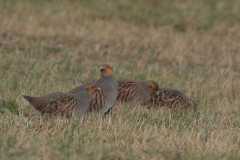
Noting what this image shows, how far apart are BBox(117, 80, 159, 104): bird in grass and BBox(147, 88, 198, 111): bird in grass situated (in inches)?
4.8

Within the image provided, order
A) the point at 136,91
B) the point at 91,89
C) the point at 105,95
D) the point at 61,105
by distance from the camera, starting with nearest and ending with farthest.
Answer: the point at 61,105 < the point at 91,89 < the point at 105,95 < the point at 136,91

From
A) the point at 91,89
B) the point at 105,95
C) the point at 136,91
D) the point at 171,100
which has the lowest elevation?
the point at 171,100

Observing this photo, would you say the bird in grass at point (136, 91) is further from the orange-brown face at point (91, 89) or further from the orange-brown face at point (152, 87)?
the orange-brown face at point (91, 89)

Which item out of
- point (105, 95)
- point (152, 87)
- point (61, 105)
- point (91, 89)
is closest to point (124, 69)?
point (152, 87)

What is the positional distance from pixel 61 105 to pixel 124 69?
14.1ft

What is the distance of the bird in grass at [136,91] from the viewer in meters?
6.50

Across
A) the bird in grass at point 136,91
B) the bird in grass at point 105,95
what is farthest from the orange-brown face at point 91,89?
the bird in grass at point 136,91

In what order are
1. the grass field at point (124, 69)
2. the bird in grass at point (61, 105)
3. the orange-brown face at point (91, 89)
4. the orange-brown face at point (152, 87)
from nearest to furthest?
the grass field at point (124, 69) → the bird in grass at point (61, 105) → the orange-brown face at point (91, 89) → the orange-brown face at point (152, 87)

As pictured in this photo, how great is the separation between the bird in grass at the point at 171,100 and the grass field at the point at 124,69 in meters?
0.28

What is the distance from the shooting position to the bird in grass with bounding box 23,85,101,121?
4906 mm

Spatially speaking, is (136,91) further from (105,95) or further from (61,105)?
(61,105)

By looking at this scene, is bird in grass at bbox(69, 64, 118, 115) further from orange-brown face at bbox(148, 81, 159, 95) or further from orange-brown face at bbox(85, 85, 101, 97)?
orange-brown face at bbox(148, 81, 159, 95)

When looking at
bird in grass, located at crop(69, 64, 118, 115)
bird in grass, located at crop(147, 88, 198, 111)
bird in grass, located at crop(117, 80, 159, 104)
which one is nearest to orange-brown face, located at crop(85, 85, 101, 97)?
bird in grass, located at crop(69, 64, 118, 115)

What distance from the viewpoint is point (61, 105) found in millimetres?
4953
